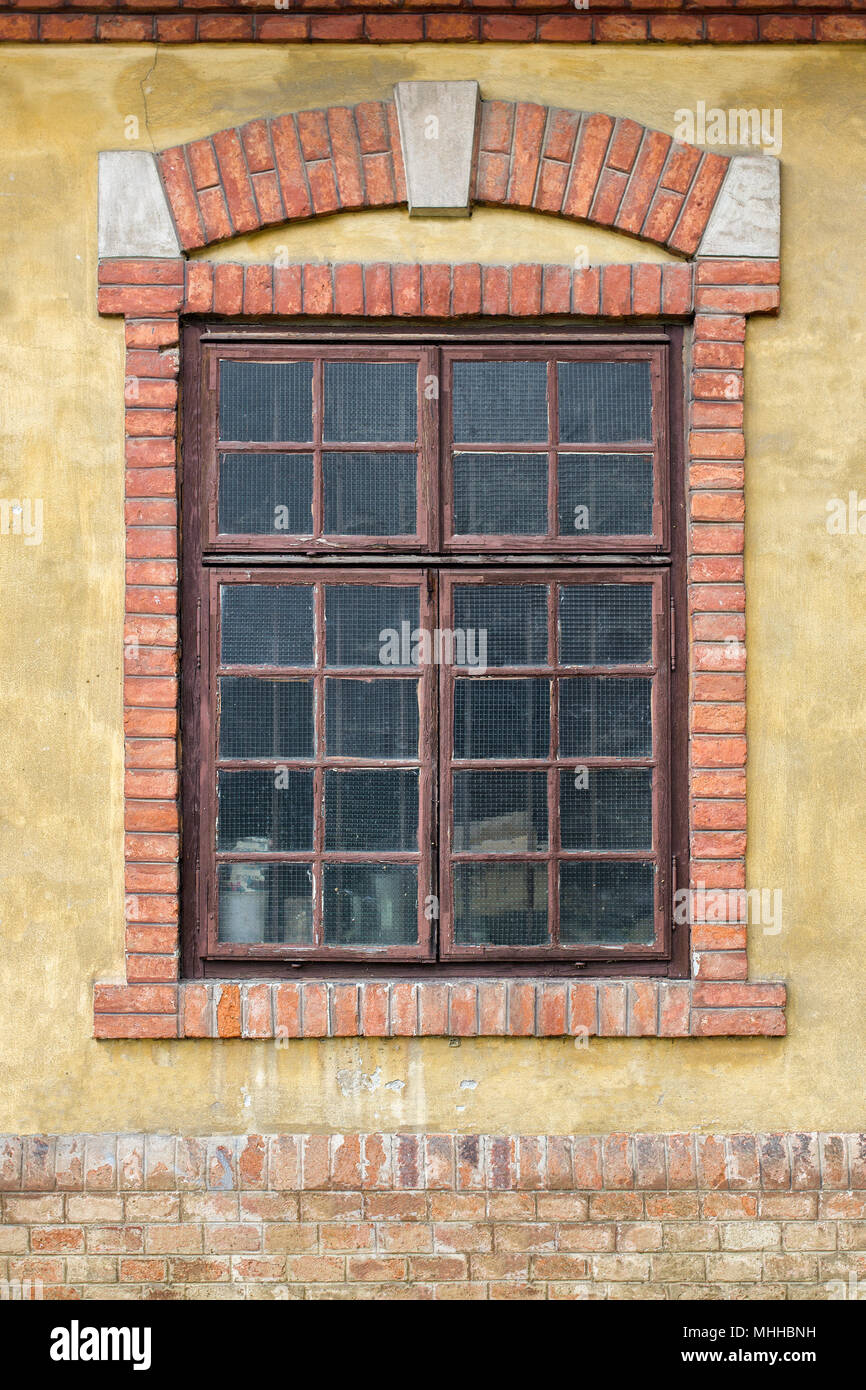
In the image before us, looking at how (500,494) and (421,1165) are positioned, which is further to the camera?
(500,494)

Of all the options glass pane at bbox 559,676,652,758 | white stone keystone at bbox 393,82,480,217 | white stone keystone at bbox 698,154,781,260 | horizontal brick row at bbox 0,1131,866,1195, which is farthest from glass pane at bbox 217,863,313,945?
white stone keystone at bbox 698,154,781,260

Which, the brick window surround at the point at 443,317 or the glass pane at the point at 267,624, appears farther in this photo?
the glass pane at the point at 267,624

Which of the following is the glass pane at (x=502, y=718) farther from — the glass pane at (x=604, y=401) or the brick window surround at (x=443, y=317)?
the glass pane at (x=604, y=401)

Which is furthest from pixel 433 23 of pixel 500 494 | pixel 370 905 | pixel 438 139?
pixel 370 905

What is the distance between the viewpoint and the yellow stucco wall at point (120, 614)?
396cm

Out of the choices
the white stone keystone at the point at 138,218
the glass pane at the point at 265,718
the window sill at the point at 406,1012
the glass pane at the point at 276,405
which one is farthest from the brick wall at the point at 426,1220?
the white stone keystone at the point at 138,218

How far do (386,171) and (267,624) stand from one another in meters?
1.51

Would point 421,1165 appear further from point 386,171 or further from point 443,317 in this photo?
point 386,171

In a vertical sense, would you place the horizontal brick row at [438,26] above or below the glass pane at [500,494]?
above

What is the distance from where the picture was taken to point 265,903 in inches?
159

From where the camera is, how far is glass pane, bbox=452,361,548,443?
4.08 meters

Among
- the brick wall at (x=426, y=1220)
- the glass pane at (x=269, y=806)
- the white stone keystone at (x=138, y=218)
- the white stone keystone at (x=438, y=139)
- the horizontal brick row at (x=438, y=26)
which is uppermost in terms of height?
the horizontal brick row at (x=438, y=26)

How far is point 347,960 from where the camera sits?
13.2 feet

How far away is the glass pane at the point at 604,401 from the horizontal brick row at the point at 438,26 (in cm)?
106
